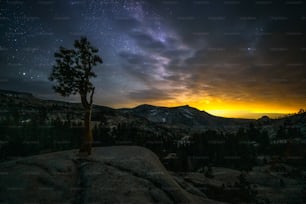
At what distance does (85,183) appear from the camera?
10.5 m

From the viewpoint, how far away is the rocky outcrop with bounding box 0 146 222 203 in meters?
9.40

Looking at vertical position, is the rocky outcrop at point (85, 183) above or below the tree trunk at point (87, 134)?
below

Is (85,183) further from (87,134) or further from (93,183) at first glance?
(87,134)

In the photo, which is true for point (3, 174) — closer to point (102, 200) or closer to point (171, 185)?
point (102, 200)

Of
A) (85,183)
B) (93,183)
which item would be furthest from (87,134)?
(93,183)

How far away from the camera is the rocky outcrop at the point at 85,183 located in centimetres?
940

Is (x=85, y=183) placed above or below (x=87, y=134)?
below

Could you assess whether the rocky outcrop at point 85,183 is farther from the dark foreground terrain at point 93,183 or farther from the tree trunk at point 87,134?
the tree trunk at point 87,134

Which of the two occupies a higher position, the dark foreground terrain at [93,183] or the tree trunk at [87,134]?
the tree trunk at [87,134]

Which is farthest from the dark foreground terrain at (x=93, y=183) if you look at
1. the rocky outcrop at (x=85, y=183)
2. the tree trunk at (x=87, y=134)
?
the tree trunk at (x=87, y=134)

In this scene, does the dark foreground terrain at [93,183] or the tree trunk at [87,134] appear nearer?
the dark foreground terrain at [93,183]

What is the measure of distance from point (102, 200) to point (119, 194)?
2.98ft

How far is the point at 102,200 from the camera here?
30.1 ft

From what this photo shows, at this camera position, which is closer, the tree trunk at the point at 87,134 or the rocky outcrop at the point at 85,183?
the rocky outcrop at the point at 85,183
